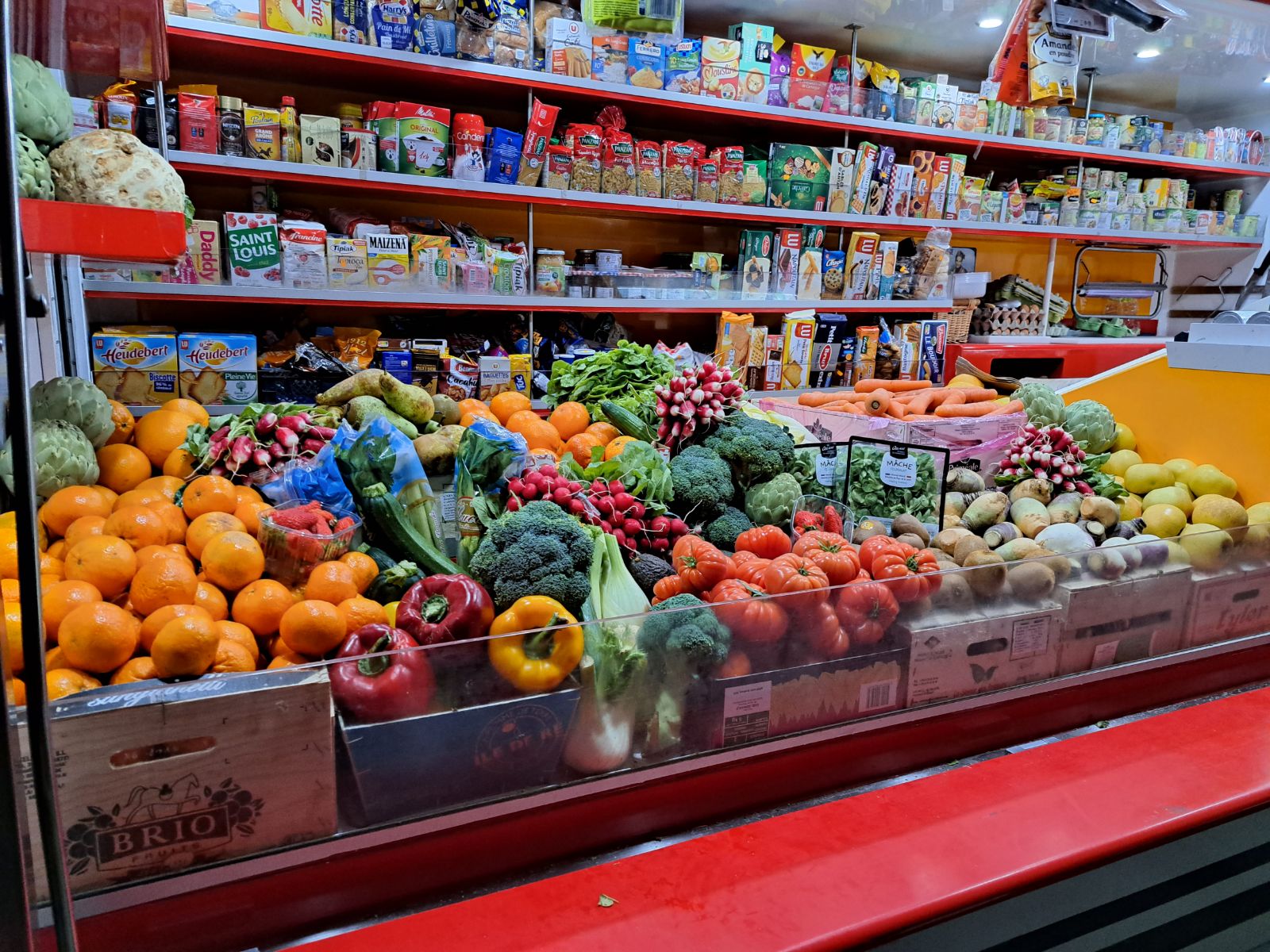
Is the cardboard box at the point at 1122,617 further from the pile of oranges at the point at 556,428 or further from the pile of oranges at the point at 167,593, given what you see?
the pile of oranges at the point at 167,593

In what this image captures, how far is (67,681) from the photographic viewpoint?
95 cm

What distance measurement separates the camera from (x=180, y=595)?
1.10 meters

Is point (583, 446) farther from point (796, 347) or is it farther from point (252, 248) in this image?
point (796, 347)

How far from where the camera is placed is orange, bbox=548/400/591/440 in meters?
1.99

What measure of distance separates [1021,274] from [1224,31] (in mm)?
3864

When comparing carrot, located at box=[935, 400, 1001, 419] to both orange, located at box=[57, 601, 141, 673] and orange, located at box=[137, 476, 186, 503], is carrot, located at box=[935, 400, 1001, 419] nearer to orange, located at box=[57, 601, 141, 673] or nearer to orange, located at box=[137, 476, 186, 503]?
orange, located at box=[137, 476, 186, 503]

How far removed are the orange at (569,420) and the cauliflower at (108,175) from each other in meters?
0.94

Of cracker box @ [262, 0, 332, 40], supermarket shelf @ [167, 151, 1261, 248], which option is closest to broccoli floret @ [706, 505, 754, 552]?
supermarket shelf @ [167, 151, 1261, 248]

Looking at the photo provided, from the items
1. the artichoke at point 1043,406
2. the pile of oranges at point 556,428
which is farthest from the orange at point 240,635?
the artichoke at point 1043,406

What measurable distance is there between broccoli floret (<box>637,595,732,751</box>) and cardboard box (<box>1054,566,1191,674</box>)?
65cm

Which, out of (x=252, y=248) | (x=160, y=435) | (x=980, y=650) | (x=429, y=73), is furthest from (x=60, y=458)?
(x=429, y=73)

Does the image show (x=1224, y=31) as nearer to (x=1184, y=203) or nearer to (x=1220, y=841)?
(x=1220, y=841)

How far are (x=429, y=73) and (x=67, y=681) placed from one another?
3.39m

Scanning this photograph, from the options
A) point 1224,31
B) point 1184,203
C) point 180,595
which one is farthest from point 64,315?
point 1184,203
